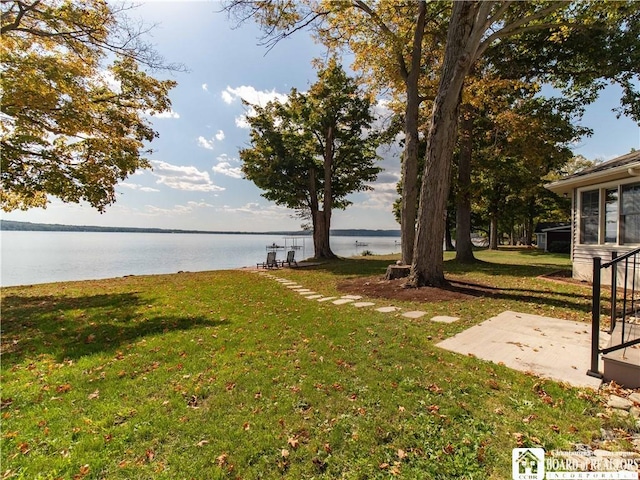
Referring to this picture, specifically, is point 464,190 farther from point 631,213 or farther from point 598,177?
point 631,213

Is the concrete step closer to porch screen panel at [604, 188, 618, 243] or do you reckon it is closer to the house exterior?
the house exterior

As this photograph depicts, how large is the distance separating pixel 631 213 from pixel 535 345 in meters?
6.82

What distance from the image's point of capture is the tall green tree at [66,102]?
7148 millimetres

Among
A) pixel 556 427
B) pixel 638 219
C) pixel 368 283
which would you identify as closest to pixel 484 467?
pixel 556 427

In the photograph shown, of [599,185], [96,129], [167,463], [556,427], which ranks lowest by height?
[167,463]

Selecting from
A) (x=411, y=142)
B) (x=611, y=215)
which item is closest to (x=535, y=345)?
(x=411, y=142)

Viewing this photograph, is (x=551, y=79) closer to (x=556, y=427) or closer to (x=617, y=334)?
(x=617, y=334)

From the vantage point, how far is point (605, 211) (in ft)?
28.3

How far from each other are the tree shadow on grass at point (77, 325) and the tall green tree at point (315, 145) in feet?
40.8

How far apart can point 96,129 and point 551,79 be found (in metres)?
17.5

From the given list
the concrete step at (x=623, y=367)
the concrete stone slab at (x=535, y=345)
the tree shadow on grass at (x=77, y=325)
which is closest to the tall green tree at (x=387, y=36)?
the concrete stone slab at (x=535, y=345)

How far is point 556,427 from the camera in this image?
243 centimetres

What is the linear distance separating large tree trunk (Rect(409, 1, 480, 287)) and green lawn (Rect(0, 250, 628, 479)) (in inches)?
103

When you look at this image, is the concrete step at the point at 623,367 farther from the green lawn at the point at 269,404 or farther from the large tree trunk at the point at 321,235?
the large tree trunk at the point at 321,235
